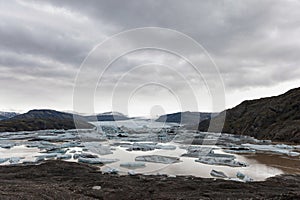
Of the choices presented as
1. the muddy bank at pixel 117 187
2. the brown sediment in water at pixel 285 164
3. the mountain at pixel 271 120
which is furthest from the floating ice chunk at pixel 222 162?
the mountain at pixel 271 120

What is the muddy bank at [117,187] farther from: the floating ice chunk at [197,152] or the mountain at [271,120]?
the mountain at [271,120]

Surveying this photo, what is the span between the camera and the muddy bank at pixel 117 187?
11023 millimetres

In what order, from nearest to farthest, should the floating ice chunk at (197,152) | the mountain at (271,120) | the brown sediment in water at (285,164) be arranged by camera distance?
the brown sediment in water at (285,164)
the floating ice chunk at (197,152)
the mountain at (271,120)

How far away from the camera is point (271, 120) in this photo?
62.2m

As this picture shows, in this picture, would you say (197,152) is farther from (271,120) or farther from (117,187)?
(271,120)

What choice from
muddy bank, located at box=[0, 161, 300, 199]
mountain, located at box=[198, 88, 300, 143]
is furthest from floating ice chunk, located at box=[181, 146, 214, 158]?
mountain, located at box=[198, 88, 300, 143]

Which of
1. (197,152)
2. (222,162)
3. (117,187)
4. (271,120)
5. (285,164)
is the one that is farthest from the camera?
(271,120)

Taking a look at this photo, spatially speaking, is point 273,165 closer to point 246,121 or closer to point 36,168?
point 36,168

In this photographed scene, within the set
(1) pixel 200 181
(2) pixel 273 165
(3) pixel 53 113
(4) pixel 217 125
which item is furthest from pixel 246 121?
(3) pixel 53 113

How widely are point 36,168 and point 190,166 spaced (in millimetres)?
11911

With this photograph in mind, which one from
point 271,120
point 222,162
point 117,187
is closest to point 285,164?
point 222,162

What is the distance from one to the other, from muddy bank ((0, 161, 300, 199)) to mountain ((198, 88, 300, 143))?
38.3 m

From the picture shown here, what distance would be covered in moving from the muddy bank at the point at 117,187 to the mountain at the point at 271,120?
126ft

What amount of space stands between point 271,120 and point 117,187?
5807cm
